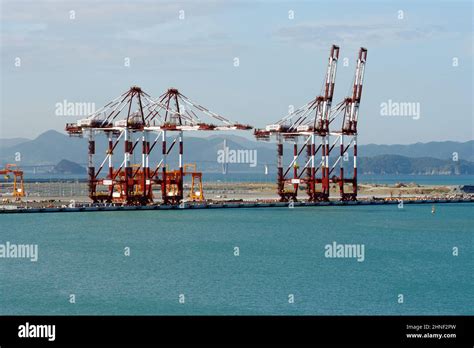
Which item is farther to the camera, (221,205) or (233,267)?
(221,205)

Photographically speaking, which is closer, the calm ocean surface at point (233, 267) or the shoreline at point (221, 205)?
the calm ocean surface at point (233, 267)

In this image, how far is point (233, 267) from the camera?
53250 mm

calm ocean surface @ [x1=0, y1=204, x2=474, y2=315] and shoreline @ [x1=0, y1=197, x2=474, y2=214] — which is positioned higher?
shoreline @ [x1=0, y1=197, x2=474, y2=214]

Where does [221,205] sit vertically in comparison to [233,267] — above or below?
above

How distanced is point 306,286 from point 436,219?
174 ft

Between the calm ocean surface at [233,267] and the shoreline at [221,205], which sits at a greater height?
the shoreline at [221,205]

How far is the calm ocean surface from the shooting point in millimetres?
41094

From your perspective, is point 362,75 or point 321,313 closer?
point 321,313

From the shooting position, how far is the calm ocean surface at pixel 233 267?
41094 mm

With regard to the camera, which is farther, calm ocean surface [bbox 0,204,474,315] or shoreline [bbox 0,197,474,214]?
shoreline [bbox 0,197,474,214]

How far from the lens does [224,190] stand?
7077 inches

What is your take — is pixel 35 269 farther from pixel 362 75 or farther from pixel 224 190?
pixel 224 190
